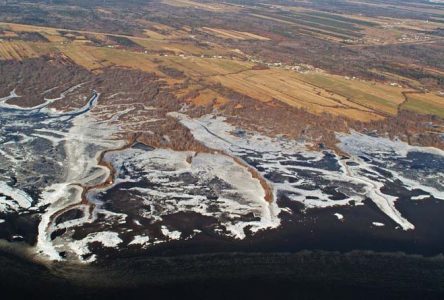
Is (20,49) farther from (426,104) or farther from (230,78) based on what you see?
(426,104)

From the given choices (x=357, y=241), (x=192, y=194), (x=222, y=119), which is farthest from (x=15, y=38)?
(x=357, y=241)

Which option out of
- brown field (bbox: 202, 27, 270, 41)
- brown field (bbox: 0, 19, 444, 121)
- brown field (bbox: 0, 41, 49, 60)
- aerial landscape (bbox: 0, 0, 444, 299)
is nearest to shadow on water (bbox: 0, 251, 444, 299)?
aerial landscape (bbox: 0, 0, 444, 299)

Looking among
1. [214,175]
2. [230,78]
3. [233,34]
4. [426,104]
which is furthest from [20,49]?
[426,104]

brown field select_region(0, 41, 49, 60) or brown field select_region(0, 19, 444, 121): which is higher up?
brown field select_region(0, 19, 444, 121)

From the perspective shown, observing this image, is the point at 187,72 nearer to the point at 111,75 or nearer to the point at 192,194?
the point at 111,75

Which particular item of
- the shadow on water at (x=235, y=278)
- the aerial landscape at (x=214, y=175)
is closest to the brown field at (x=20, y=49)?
the aerial landscape at (x=214, y=175)

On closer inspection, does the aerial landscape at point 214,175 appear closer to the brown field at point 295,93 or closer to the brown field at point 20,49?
the brown field at point 295,93

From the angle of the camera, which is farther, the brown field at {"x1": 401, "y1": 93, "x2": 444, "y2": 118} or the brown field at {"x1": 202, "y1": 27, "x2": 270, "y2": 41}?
the brown field at {"x1": 202, "y1": 27, "x2": 270, "y2": 41}

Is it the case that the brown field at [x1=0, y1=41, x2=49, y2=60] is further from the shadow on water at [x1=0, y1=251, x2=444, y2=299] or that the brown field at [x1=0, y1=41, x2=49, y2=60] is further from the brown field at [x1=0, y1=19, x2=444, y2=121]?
the shadow on water at [x1=0, y1=251, x2=444, y2=299]
